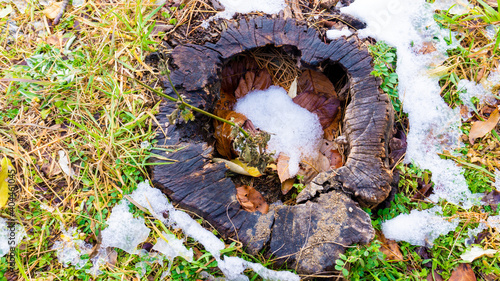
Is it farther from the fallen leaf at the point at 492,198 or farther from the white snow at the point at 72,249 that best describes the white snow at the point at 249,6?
the fallen leaf at the point at 492,198

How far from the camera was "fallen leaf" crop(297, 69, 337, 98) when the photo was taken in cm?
225

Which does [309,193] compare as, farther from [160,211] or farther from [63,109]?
[63,109]

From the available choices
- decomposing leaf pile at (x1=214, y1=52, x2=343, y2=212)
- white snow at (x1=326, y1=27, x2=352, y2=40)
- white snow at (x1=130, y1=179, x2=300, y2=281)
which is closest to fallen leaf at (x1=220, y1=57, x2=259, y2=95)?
decomposing leaf pile at (x1=214, y1=52, x2=343, y2=212)

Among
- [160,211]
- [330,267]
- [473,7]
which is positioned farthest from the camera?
[473,7]

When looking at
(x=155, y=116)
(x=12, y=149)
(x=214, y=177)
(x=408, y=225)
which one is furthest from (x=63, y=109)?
(x=408, y=225)

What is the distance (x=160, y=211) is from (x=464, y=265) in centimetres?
185

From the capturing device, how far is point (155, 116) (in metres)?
1.86

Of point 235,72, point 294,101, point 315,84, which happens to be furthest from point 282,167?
point 235,72

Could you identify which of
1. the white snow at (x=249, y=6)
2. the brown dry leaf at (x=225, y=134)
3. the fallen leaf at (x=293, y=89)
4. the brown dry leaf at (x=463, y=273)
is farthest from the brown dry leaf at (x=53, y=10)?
the brown dry leaf at (x=463, y=273)

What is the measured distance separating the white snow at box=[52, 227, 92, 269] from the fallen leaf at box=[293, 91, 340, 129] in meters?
1.73

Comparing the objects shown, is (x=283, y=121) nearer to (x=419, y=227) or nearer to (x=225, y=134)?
(x=225, y=134)

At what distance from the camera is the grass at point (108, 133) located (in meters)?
1.76

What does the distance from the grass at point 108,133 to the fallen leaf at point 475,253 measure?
0.10 feet

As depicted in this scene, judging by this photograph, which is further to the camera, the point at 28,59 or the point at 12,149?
the point at 28,59
